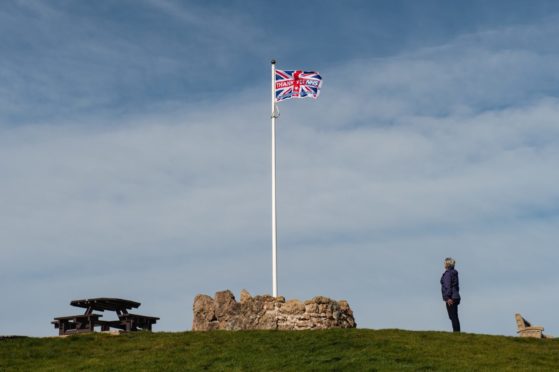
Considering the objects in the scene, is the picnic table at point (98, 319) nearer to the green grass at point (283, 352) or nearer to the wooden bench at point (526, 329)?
the green grass at point (283, 352)

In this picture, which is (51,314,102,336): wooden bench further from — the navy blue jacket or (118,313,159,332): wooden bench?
the navy blue jacket

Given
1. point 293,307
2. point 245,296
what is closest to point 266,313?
point 293,307

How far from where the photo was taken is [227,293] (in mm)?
30750

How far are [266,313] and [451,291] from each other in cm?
662

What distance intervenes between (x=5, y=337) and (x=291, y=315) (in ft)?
33.0

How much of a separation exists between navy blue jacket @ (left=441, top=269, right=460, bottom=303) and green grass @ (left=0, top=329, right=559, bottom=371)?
1.35 meters

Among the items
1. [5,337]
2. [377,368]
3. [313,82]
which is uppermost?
[313,82]

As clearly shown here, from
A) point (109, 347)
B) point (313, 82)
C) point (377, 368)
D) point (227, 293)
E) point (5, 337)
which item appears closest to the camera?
point (377, 368)

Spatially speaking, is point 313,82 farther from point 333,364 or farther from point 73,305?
point 333,364

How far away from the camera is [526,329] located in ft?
95.1

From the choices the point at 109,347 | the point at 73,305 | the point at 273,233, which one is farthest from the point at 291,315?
the point at 73,305

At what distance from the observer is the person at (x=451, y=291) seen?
27.8 m

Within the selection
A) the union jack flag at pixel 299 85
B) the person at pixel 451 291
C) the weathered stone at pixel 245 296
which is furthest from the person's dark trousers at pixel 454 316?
the union jack flag at pixel 299 85

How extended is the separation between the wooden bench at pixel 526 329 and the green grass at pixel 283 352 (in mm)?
1797
